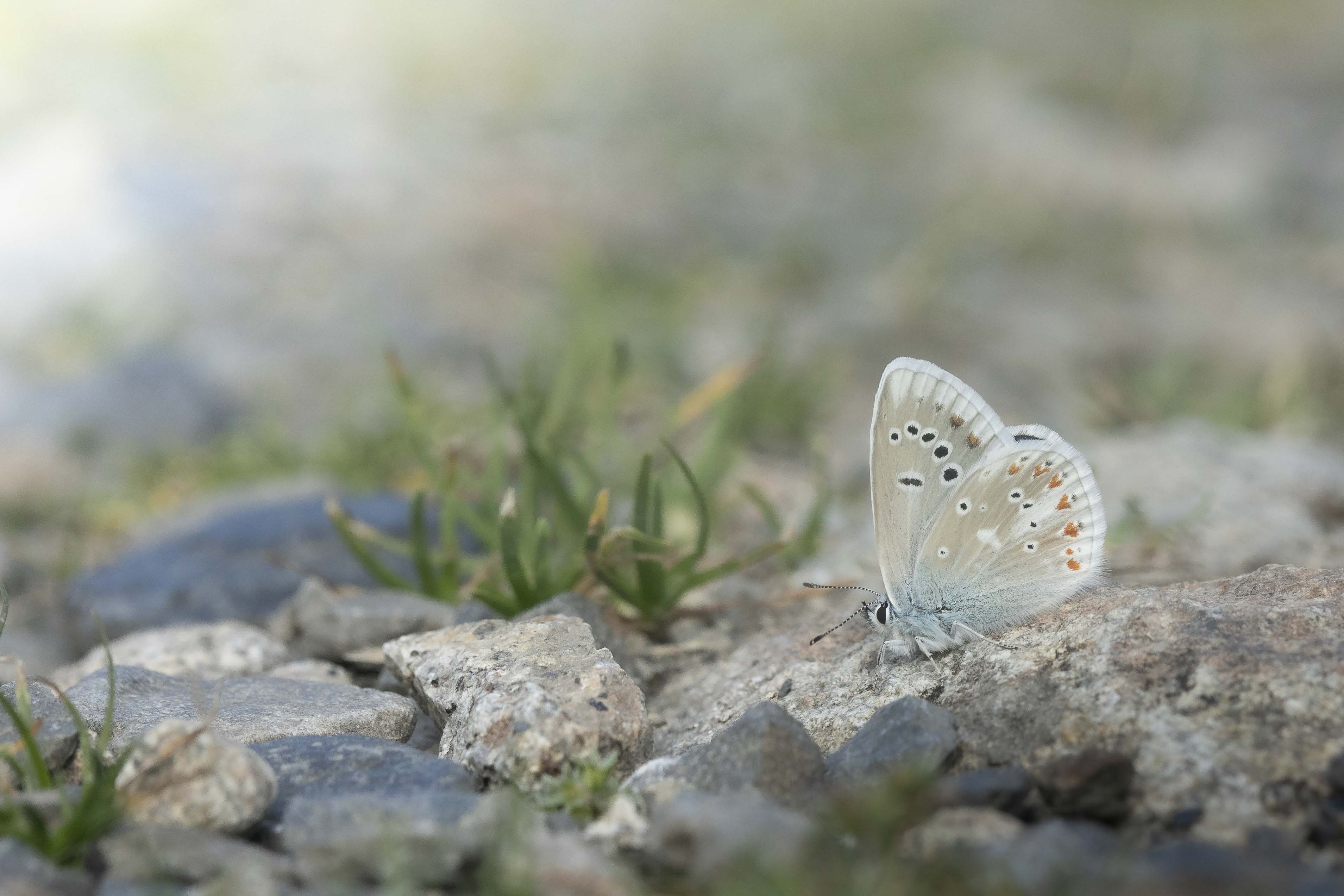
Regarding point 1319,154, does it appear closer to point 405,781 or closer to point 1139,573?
point 1139,573

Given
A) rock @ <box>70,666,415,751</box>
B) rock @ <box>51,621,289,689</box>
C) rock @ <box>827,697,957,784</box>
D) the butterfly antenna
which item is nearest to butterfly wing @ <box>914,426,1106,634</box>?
the butterfly antenna

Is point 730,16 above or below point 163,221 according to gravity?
above

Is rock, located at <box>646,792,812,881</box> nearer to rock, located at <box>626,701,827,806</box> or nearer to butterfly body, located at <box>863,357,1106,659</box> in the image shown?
rock, located at <box>626,701,827,806</box>

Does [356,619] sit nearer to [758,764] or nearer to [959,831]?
[758,764]

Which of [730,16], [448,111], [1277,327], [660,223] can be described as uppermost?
[730,16]

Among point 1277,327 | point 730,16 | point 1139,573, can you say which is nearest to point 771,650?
point 1139,573

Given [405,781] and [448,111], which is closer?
[405,781]
